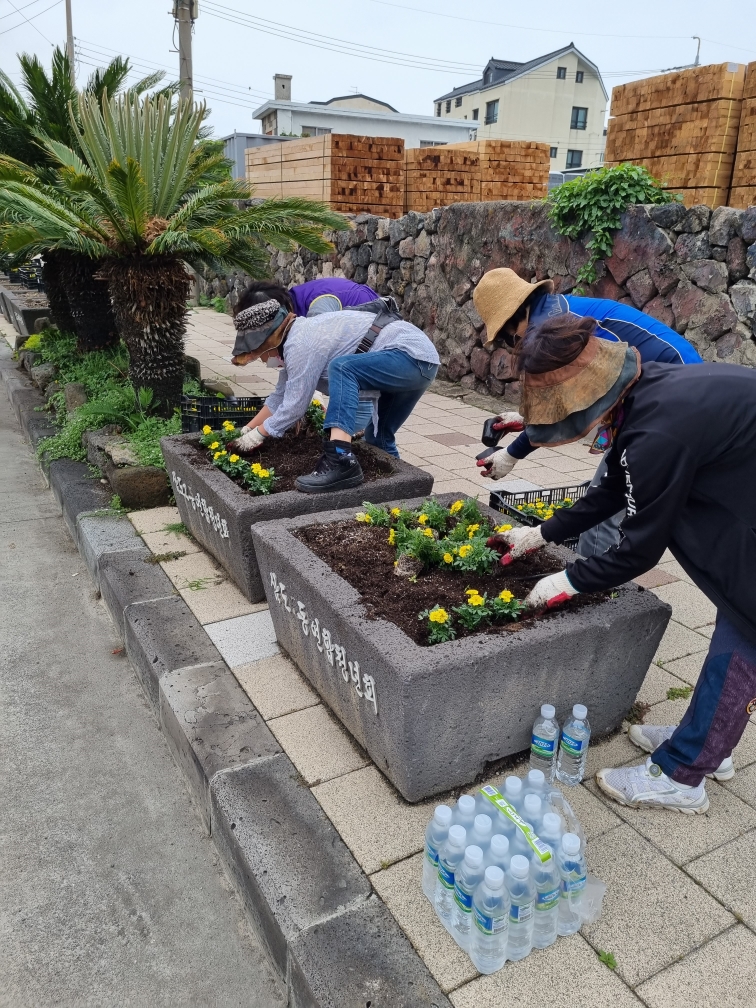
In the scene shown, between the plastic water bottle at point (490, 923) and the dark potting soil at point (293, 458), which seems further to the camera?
the dark potting soil at point (293, 458)

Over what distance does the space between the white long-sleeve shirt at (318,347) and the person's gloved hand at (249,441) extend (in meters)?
0.29

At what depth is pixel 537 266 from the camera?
724 centimetres

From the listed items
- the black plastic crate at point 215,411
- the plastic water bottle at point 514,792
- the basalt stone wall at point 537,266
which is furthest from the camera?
the basalt stone wall at point 537,266

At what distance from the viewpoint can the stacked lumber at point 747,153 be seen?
237 inches

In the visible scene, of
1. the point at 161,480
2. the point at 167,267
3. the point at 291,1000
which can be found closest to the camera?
the point at 291,1000

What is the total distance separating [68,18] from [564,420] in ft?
112

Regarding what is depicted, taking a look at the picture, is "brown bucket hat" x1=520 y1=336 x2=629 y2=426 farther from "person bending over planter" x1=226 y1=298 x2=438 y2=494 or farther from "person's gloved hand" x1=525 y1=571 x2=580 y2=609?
"person bending over planter" x1=226 y1=298 x2=438 y2=494

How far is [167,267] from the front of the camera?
5.69 m

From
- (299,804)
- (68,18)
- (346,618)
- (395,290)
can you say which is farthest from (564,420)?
(68,18)

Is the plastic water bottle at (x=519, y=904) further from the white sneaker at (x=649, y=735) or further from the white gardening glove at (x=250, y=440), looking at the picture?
the white gardening glove at (x=250, y=440)

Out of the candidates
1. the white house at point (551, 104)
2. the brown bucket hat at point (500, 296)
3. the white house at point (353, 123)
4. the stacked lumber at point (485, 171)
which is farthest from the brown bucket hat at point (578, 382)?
the white house at point (551, 104)

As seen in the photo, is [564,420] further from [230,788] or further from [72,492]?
[72,492]

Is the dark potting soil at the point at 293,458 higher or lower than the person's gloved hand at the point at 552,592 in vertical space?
lower

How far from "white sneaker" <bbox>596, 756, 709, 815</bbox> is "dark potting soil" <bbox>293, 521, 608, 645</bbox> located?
0.59 metres
